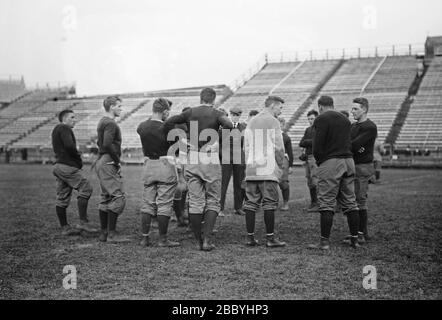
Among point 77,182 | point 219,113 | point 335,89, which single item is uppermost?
point 335,89

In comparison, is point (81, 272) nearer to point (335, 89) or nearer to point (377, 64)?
point (335, 89)

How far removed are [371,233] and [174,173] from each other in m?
3.21

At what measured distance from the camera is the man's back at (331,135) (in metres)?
6.64

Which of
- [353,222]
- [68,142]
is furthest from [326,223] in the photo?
[68,142]

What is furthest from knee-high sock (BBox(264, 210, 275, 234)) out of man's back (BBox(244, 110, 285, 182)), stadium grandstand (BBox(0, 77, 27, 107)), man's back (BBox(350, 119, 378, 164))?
stadium grandstand (BBox(0, 77, 27, 107))

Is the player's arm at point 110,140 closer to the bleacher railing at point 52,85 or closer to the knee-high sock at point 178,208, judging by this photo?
the knee-high sock at point 178,208

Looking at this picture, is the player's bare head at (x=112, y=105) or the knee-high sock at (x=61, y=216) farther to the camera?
the knee-high sock at (x=61, y=216)

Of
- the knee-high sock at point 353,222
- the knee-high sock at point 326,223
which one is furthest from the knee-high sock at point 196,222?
the knee-high sock at point 353,222

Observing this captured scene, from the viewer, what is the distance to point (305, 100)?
38.1 m

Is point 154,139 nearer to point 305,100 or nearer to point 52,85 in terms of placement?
point 305,100

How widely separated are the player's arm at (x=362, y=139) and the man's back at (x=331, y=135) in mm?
463

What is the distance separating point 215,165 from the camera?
22.7 feet

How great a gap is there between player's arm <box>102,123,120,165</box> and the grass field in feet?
4.35
